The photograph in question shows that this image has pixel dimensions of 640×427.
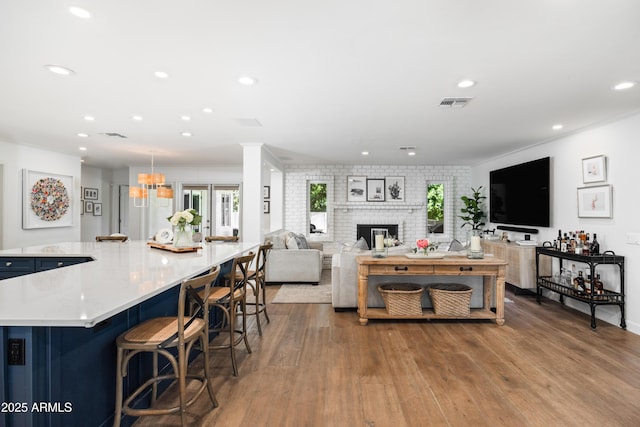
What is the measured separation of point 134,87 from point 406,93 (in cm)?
258

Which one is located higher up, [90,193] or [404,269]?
[90,193]

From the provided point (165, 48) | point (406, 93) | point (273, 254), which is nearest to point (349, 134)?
point (406, 93)

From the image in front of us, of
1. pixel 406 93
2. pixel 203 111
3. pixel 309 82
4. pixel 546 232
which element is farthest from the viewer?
pixel 546 232

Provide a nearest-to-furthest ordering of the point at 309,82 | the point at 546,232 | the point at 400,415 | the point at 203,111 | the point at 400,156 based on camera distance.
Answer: the point at 400,415 < the point at 309,82 < the point at 203,111 < the point at 546,232 < the point at 400,156

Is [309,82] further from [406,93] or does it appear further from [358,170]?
[358,170]

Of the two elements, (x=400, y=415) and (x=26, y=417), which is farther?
(x=400, y=415)

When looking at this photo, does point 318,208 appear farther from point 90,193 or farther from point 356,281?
point 90,193

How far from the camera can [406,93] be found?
3.28 metres

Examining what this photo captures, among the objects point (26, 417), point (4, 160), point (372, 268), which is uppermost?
point (4, 160)

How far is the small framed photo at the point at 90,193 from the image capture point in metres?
8.78

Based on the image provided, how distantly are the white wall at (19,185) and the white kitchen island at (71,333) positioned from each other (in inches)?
199

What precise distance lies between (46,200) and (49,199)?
0.24 feet

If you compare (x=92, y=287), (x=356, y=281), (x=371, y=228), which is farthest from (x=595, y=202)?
(x=92, y=287)

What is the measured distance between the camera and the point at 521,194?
19.3 feet
